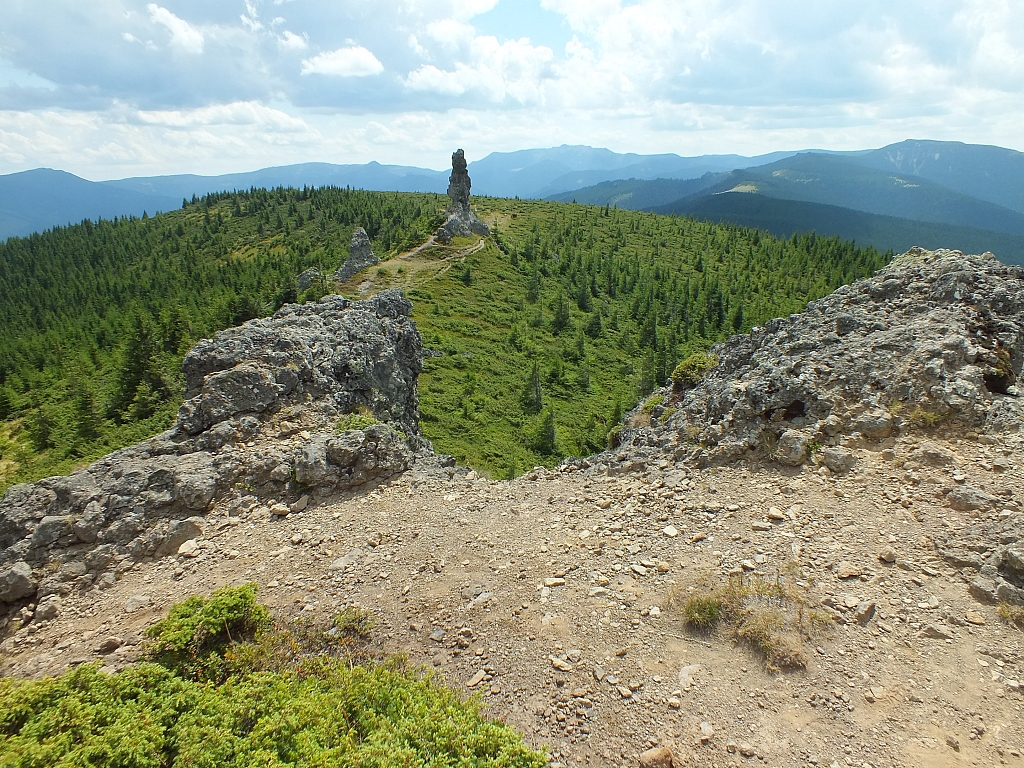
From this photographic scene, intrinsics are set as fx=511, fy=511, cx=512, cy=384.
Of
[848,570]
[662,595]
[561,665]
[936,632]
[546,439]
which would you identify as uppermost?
[848,570]

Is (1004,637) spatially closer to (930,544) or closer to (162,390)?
(930,544)

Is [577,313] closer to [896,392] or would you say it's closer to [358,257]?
[358,257]

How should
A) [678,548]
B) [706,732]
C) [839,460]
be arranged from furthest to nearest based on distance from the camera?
[839,460] → [678,548] → [706,732]

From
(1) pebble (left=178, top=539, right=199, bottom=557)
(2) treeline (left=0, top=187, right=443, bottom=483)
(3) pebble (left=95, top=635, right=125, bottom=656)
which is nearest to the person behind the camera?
(3) pebble (left=95, top=635, right=125, bottom=656)

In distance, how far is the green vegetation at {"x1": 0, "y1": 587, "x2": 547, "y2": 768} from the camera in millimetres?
6332

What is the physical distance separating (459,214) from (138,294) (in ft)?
202

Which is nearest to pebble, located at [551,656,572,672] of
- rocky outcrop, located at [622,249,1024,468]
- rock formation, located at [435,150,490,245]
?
rocky outcrop, located at [622,249,1024,468]

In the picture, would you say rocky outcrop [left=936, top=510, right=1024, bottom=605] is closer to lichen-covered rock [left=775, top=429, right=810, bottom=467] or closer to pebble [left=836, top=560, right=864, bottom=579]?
pebble [left=836, top=560, right=864, bottom=579]

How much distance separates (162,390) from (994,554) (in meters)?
52.8

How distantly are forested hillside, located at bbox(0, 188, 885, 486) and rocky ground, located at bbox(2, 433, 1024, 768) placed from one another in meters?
20.4

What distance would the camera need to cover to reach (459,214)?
3115 inches

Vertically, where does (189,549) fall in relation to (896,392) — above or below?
below

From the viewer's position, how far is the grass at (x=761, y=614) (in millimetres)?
7719

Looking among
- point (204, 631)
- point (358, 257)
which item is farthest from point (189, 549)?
point (358, 257)
